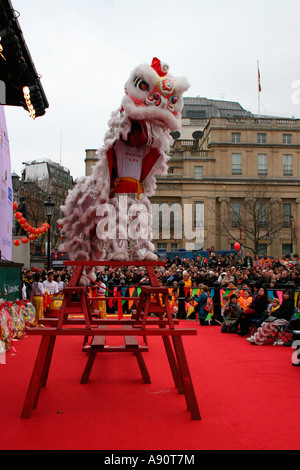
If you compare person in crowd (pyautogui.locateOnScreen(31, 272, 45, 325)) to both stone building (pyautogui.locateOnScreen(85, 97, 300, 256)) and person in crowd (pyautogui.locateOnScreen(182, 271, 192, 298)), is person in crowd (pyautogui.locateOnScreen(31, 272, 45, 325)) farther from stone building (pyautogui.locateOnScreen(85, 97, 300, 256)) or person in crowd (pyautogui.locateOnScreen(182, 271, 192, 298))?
stone building (pyautogui.locateOnScreen(85, 97, 300, 256))

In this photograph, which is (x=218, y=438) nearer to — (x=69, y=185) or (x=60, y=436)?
(x=60, y=436)

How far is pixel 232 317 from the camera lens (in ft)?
35.8

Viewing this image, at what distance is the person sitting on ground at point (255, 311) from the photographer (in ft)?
32.3

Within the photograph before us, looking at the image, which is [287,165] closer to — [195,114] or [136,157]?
[195,114]

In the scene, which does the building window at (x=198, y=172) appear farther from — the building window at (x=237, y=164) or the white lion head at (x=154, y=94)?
the white lion head at (x=154, y=94)

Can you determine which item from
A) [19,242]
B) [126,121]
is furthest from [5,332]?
[19,242]

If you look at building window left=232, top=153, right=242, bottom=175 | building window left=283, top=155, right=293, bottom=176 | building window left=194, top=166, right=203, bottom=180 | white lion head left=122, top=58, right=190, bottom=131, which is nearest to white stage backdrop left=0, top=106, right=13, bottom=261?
white lion head left=122, top=58, right=190, bottom=131

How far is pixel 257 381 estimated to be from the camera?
555cm

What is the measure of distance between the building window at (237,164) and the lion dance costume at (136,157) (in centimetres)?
3425

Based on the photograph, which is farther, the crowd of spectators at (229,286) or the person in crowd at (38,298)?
the person in crowd at (38,298)

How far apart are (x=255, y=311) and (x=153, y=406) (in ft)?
19.6

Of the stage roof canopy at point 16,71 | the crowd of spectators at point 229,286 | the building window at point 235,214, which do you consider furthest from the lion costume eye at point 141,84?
the building window at point 235,214

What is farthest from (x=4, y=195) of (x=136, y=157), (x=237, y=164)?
(x=237, y=164)
